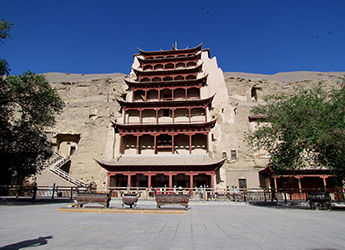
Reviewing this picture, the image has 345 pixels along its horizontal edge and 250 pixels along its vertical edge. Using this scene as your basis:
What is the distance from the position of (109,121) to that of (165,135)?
8948 millimetres

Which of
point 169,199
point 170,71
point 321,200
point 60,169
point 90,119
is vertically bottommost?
point 321,200

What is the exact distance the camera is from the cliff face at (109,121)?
28.6 metres

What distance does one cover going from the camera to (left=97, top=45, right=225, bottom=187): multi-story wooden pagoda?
24.3m

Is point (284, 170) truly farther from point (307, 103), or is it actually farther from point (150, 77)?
point (150, 77)

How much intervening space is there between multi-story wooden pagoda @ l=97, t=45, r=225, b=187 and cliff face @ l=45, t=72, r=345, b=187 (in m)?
2.66

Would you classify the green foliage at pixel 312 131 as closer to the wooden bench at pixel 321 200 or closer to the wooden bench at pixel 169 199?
the wooden bench at pixel 321 200

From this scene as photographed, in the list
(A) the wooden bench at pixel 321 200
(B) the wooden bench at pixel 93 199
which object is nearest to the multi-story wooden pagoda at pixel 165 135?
(A) the wooden bench at pixel 321 200

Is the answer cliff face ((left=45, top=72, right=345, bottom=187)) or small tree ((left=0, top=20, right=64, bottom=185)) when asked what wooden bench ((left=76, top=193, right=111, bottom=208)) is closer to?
small tree ((left=0, top=20, right=64, bottom=185))

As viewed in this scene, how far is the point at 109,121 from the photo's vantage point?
32.2 metres

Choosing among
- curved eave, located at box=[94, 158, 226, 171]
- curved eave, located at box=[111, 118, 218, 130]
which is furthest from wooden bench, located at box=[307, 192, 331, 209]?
curved eave, located at box=[111, 118, 218, 130]

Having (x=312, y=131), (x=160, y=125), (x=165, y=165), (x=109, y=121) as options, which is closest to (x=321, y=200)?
(x=312, y=131)

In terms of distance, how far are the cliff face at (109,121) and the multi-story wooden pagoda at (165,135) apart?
2.66m

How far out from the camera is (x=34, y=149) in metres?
16.6

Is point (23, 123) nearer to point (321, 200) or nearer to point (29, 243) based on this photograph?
point (29, 243)
